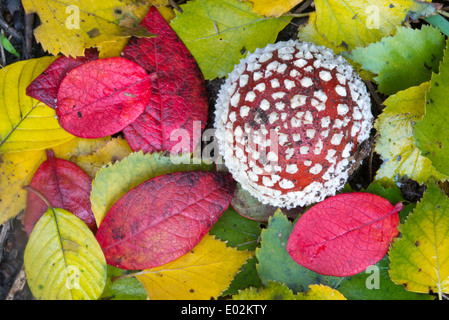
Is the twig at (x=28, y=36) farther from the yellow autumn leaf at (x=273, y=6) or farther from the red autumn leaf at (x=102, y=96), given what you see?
the yellow autumn leaf at (x=273, y=6)

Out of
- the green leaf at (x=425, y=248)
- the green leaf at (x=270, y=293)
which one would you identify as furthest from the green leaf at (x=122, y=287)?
the green leaf at (x=425, y=248)

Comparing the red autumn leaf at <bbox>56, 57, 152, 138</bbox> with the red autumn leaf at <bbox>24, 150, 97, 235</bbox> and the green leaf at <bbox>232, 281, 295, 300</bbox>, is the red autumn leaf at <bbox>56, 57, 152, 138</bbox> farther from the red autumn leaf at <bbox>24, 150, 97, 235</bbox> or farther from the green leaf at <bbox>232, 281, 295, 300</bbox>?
the green leaf at <bbox>232, 281, 295, 300</bbox>

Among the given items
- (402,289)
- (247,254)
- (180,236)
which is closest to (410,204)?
(402,289)

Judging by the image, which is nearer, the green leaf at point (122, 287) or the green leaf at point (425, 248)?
the green leaf at point (425, 248)

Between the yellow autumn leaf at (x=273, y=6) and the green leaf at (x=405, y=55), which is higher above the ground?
the yellow autumn leaf at (x=273, y=6)

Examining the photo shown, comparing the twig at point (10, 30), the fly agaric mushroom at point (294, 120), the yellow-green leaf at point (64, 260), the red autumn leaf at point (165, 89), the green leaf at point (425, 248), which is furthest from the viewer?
the twig at point (10, 30)

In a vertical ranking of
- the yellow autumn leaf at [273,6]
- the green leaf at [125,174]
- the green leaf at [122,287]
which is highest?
the yellow autumn leaf at [273,6]

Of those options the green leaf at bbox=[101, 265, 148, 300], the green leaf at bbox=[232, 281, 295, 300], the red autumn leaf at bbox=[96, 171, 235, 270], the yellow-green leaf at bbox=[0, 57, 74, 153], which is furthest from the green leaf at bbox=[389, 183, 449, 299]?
the yellow-green leaf at bbox=[0, 57, 74, 153]
